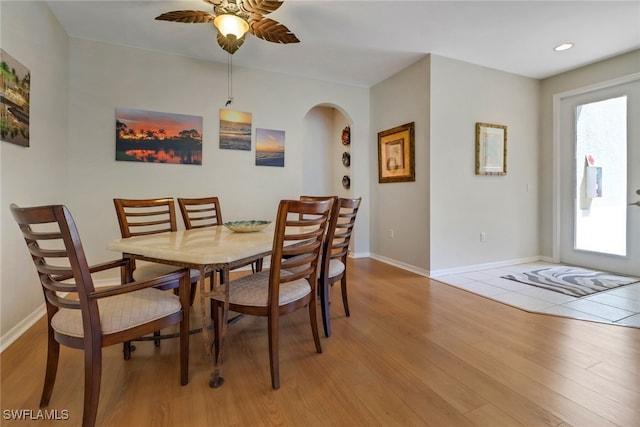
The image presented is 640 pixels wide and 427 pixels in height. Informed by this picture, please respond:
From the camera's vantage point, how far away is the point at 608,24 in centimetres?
272

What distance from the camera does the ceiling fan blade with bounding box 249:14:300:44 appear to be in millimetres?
2170

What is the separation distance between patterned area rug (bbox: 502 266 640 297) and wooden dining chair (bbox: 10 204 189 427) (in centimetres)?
339

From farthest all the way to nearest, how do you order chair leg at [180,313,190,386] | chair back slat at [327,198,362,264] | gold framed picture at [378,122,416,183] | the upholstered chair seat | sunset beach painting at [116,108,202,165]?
gold framed picture at [378,122,416,183] < sunset beach painting at [116,108,202,165] < chair back slat at [327,198,362,264] < chair leg at [180,313,190,386] < the upholstered chair seat

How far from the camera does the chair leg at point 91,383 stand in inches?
44.1

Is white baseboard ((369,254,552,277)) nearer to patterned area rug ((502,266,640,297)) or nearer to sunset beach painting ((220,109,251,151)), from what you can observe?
patterned area rug ((502,266,640,297))

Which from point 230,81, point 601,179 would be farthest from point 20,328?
point 601,179

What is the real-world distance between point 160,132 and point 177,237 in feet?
6.37

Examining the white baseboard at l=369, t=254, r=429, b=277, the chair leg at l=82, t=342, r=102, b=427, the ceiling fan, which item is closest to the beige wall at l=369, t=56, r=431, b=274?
the white baseboard at l=369, t=254, r=429, b=277

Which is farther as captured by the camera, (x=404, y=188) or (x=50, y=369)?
(x=404, y=188)

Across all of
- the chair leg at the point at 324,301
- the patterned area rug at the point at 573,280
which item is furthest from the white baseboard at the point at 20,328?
the patterned area rug at the point at 573,280

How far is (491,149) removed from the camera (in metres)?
3.71

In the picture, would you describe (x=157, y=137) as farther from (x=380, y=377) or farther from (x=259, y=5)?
(x=380, y=377)

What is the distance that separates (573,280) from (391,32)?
3.26 metres

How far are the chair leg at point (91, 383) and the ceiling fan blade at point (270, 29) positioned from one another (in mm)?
2246
